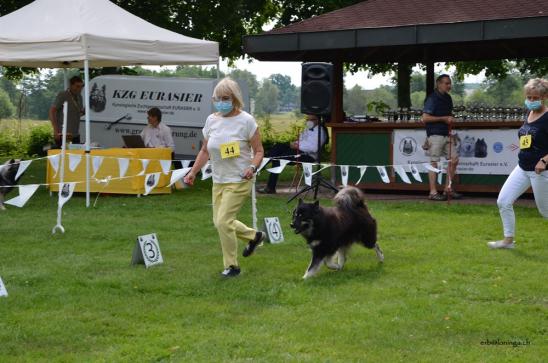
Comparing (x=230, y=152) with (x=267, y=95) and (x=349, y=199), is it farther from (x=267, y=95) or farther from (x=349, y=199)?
(x=267, y=95)

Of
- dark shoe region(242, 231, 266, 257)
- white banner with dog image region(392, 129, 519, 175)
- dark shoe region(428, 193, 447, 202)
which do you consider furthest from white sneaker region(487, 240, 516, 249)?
white banner with dog image region(392, 129, 519, 175)

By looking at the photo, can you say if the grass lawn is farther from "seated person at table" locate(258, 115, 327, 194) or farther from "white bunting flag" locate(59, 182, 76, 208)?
"seated person at table" locate(258, 115, 327, 194)

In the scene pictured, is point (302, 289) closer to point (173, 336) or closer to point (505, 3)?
point (173, 336)

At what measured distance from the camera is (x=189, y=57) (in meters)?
14.2

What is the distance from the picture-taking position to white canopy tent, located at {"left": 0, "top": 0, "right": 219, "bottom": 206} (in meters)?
12.6

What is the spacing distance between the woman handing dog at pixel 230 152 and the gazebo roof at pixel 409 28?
6561mm

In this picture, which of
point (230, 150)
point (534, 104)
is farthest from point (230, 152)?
point (534, 104)

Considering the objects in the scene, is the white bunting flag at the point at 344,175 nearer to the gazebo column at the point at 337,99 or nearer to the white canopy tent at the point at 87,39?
the gazebo column at the point at 337,99

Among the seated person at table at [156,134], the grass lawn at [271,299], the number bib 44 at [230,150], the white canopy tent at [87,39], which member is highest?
the white canopy tent at [87,39]

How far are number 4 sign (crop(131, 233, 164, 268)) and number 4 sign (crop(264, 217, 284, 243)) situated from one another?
1539 mm

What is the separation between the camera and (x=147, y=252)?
8.43m

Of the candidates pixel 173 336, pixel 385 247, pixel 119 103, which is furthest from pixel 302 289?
pixel 119 103

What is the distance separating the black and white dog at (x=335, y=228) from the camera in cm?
760

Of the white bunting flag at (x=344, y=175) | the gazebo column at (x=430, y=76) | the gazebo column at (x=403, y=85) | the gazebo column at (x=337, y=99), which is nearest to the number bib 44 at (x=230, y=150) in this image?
the white bunting flag at (x=344, y=175)
